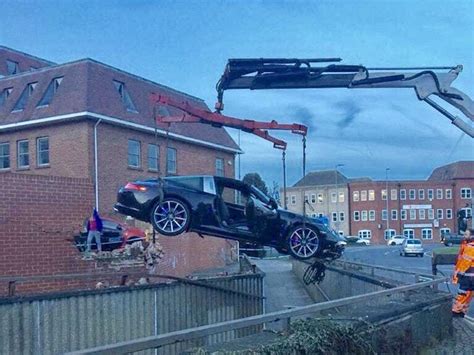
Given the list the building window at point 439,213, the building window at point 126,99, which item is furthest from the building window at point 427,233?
the building window at point 126,99

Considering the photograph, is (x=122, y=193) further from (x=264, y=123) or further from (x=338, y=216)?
(x=338, y=216)

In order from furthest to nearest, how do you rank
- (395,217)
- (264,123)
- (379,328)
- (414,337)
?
1. (395,217)
2. (264,123)
3. (414,337)
4. (379,328)

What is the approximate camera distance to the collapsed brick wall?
11914mm

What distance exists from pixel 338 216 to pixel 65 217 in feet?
232

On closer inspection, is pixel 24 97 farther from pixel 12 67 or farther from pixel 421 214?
pixel 421 214

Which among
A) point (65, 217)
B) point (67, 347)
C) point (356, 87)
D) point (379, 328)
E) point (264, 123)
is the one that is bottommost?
point (67, 347)

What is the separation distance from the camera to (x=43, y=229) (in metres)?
12.5

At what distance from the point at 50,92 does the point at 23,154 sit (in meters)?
3.15

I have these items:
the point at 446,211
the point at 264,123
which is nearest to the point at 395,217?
the point at 446,211

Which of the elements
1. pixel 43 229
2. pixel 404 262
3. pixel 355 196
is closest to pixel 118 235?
pixel 43 229

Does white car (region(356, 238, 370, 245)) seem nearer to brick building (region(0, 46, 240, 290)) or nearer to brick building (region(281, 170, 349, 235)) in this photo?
brick building (region(281, 170, 349, 235))

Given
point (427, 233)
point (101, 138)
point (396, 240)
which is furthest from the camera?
point (427, 233)

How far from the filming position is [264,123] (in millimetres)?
8117

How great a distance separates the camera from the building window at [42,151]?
24.5m
